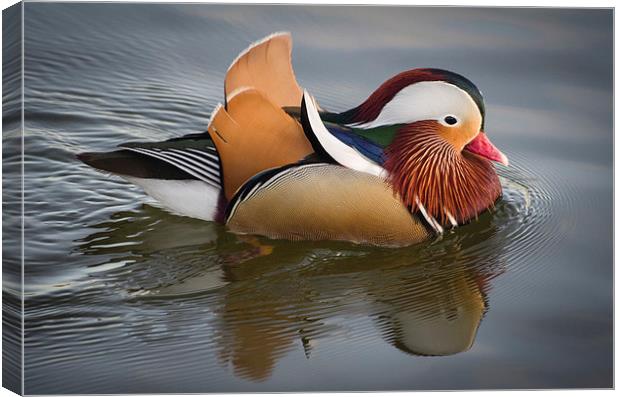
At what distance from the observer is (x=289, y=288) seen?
13.6 ft

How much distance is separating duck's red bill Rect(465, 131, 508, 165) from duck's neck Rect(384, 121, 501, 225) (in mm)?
24

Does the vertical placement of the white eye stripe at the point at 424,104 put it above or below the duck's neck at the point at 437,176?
above

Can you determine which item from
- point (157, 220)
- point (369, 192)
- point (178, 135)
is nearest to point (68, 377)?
point (157, 220)

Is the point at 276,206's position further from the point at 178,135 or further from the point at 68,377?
the point at 68,377

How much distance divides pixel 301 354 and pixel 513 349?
2.50 ft

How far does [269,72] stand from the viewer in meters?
4.23

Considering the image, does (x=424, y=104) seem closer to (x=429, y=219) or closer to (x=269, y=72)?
(x=429, y=219)

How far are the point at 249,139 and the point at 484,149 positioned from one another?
0.83 metres

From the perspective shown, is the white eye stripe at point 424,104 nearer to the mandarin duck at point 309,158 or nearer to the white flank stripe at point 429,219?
the mandarin duck at point 309,158

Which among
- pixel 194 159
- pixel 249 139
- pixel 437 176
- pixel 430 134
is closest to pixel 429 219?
pixel 437 176

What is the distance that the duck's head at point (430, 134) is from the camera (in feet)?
14.0

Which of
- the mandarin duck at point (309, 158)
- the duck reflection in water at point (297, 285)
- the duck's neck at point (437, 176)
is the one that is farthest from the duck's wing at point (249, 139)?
the duck's neck at point (437, 176)

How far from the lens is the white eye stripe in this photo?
4270mm

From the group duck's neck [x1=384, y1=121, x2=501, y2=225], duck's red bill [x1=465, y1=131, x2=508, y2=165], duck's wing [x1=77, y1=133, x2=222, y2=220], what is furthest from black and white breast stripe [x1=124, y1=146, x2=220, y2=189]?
duck's red bill [x1=465, y1=131, x2=508, y2=165]
